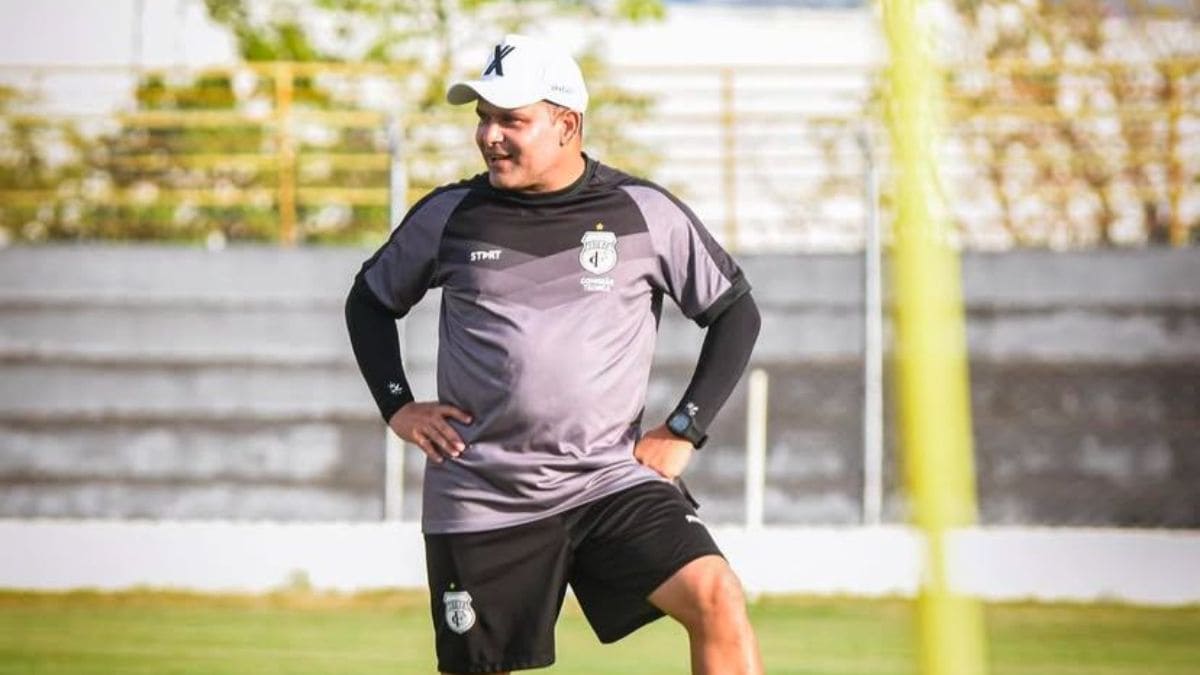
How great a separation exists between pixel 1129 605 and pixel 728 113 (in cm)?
695

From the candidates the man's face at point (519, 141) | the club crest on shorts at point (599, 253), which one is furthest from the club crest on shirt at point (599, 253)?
the man's face at point (519, 141)

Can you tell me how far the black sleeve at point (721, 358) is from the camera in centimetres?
599

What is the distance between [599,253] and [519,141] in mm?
305

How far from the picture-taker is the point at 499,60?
580cm

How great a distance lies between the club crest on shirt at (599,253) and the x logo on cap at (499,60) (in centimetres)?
42

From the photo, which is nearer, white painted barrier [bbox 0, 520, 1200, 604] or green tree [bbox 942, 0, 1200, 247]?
white painted barrier [bbox 0, 520, 1200, 604]

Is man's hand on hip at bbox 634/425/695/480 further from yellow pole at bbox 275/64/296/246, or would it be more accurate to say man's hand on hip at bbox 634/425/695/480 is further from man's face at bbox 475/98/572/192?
yellow pole at bbox 275/64/296/246

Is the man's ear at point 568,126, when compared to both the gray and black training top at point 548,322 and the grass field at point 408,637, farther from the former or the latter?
the grass field at point 408,637

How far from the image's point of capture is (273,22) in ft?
85.3

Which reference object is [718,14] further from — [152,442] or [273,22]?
[152,442]

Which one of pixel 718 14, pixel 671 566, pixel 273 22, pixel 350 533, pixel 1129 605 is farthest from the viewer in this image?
pixel 718 14

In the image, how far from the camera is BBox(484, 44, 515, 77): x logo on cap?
5.78m

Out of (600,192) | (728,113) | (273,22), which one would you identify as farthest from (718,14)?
(600,192)

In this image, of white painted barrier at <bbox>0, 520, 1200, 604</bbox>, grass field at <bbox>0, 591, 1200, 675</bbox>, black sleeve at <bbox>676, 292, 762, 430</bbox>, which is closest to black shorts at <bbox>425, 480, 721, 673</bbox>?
black sleeve at <bbox>676, 292, 762, 430</bbox>
